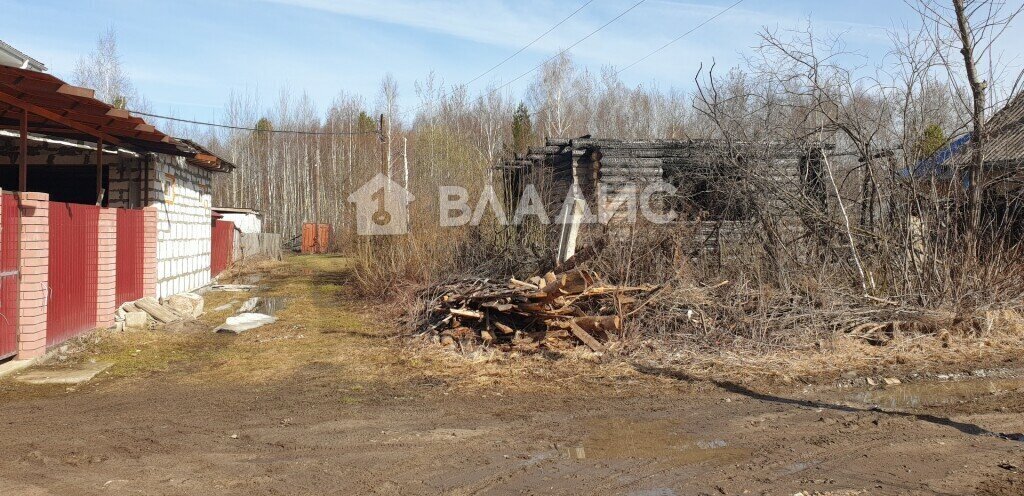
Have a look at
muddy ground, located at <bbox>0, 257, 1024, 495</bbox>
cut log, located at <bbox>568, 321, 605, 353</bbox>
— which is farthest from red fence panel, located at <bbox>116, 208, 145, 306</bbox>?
cut log, located at <bbox>568, 321, 605, 353</bbox>

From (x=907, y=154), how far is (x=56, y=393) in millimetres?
10823

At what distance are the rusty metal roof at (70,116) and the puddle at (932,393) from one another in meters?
8.24

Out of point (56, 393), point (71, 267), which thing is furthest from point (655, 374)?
point (71, 267)

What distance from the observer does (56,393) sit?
7.23 m

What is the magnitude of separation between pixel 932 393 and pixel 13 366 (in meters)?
9.56

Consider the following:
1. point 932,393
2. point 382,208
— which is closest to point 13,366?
point 932,393

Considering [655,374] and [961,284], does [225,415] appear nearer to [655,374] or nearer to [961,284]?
[655,374]

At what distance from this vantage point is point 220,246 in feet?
68.9

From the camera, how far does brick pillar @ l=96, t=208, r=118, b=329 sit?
33.7 feet

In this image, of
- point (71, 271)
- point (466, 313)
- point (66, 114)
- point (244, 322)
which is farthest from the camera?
point (244, 322)

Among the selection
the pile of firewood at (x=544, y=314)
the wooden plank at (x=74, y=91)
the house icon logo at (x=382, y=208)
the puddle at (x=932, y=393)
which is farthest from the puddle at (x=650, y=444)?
the house icon logo at (x=382, y=208)
